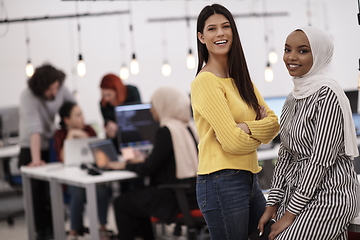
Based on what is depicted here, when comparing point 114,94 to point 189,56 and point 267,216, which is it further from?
point 267,216

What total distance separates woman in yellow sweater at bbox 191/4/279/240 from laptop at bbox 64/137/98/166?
2.63m

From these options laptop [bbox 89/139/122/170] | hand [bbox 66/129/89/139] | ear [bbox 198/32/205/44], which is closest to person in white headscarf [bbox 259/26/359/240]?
ear [bbox 198/32/205/44]

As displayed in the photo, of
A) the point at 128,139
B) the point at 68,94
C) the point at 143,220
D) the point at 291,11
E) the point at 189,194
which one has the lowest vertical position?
the point at 143,220

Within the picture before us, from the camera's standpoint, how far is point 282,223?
5.61 ft

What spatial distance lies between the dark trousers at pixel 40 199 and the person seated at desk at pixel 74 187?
313 millimetres

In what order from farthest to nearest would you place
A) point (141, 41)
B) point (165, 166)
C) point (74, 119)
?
point (141, 41) → point (74, 119) → point (165, 166)

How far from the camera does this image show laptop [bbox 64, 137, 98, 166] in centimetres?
431

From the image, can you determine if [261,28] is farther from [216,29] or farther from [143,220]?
[216,29]

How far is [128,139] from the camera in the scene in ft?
14.5

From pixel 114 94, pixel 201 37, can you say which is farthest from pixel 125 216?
pixel 201 37

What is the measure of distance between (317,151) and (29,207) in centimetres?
361

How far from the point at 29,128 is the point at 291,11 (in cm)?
462

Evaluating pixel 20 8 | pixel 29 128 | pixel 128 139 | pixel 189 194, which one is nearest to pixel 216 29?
pixel 189 194

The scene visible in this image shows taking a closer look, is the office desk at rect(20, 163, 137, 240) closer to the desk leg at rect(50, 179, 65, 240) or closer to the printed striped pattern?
the desk leg at rect(50, 179, 65, 240)
